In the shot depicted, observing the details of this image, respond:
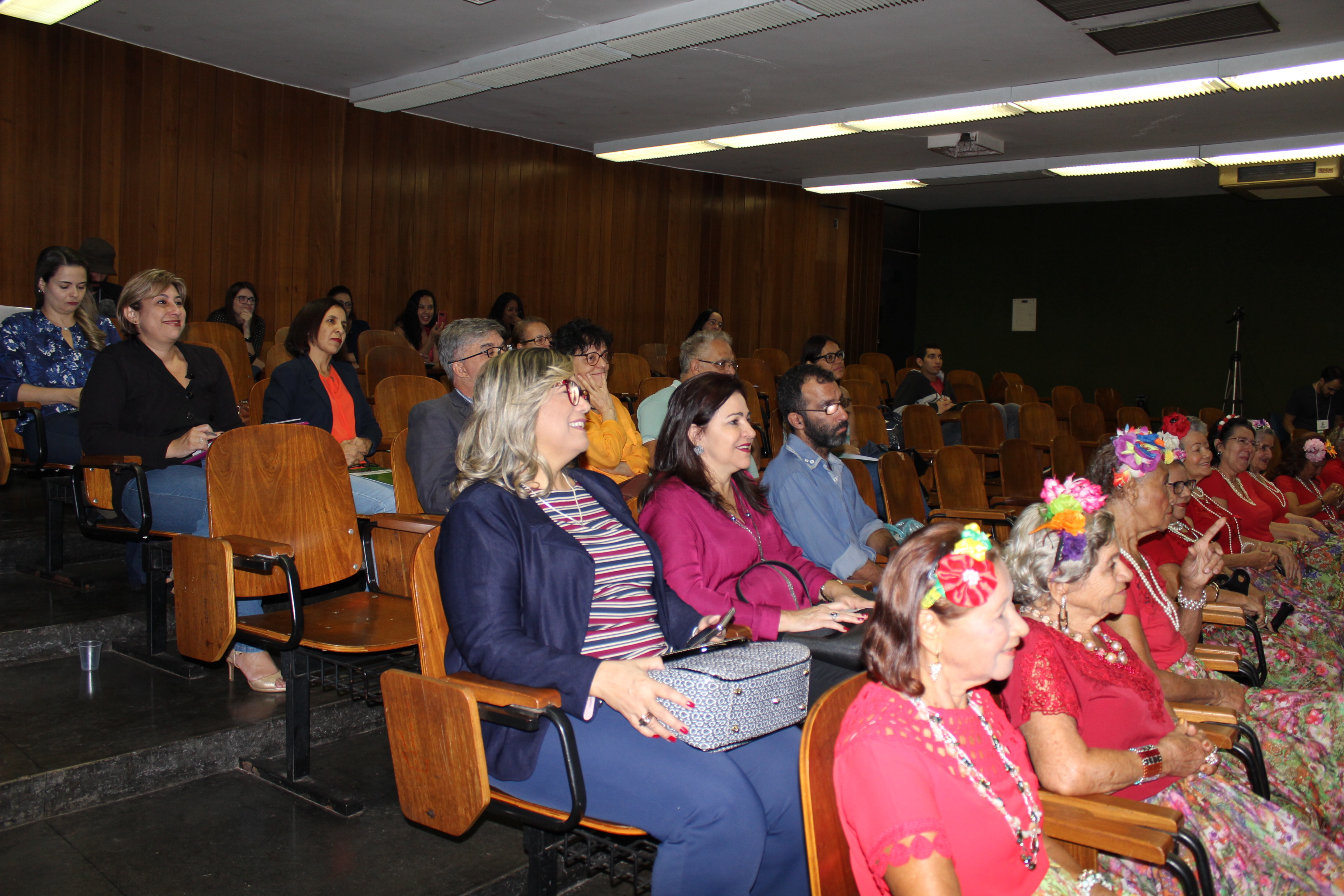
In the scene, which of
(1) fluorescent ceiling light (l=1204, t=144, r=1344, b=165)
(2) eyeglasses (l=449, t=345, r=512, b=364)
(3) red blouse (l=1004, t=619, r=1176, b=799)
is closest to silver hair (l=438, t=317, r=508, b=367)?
(2) eyeglasses (l=449, t=345, r=512, b=364)

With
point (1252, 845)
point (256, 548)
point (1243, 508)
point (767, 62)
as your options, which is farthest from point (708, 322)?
point (1252, 845)

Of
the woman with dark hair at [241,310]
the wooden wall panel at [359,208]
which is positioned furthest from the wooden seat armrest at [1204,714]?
the wooden wall panel at [359,208]

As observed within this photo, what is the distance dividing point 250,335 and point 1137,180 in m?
9.00

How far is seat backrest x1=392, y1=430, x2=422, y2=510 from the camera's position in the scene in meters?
3.04

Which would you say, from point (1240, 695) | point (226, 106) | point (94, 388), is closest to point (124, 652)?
point (94, 388)

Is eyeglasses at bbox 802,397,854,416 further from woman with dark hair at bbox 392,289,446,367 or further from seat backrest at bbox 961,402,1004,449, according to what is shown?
woman with dark hair at bbox 392,289,446,367

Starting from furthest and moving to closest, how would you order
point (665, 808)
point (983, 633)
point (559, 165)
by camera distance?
point (559, 165)
point (665, 808)
point (983, 633)

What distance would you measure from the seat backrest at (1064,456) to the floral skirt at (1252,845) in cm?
338

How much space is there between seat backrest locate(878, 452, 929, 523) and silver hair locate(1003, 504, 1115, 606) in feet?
6.65

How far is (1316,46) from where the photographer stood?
17.7 ft

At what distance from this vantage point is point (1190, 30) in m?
5.04

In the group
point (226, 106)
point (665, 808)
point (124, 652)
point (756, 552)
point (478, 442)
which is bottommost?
point (124, 652)

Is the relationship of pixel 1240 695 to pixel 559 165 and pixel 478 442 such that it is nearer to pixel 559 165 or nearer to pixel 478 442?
pixel 478 442

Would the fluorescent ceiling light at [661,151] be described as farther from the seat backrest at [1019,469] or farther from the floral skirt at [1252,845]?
the floral skirt at [1252,845]
